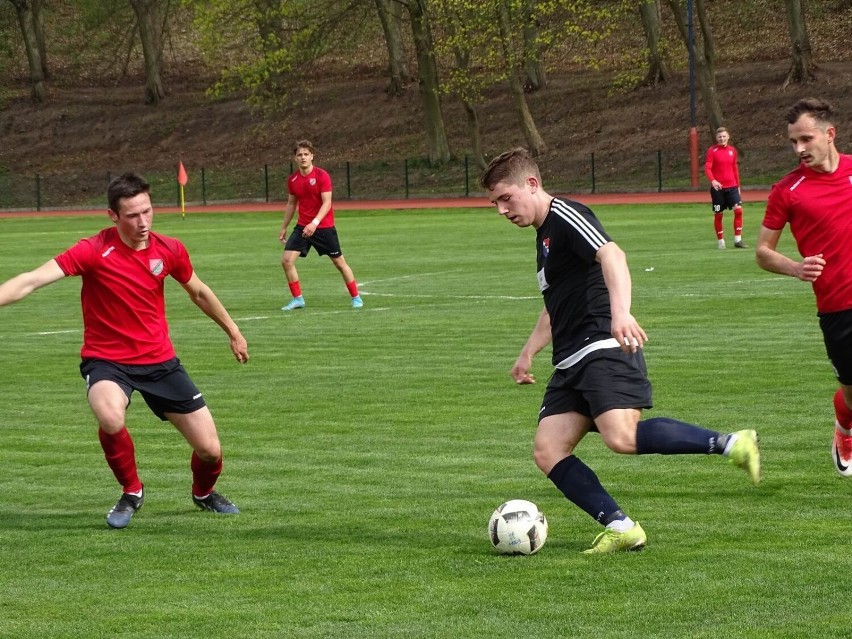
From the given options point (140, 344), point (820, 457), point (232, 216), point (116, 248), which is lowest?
point (232, 216)

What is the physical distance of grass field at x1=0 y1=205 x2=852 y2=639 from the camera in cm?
586

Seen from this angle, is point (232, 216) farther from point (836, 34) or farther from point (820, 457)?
point (820, 457)

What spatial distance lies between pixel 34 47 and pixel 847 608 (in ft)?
236

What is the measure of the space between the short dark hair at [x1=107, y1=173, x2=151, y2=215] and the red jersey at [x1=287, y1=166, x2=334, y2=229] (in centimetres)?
1213

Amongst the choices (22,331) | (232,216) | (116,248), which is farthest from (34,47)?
(116,248)

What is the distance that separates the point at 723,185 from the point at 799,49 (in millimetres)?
29016

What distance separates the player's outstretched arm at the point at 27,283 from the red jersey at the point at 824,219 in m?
3.73

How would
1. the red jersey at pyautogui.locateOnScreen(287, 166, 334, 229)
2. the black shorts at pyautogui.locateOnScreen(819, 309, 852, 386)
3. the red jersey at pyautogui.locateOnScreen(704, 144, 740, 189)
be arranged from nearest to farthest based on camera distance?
1. the black shorts at pyautogui.locateOnScreen(819, 309, 852, 386)
2. the red jersey at pyautogui.locateOnScreen(287, 166, 334, 229)
3. the red jersey at pyautogui.locateOnScreen(704, 144, 740, 189)

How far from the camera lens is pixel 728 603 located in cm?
577

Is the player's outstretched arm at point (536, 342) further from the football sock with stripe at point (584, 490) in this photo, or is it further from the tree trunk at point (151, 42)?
the tree trunk at point (151, 42)

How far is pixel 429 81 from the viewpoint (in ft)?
180

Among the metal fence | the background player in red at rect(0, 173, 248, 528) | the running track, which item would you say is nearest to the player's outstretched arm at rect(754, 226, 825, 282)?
the background player in red at rect(0, 173, 248, 528)

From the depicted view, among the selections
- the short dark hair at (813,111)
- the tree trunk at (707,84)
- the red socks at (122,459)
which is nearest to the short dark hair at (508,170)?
the short dark hair at (813,111)

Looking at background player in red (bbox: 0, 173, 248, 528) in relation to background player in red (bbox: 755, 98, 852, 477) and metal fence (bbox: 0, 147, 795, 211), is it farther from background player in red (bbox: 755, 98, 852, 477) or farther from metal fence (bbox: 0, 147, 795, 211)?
metal fence (bbox: 0, 147, 795, 211)
